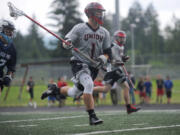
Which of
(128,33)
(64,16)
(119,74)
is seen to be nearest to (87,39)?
(119,74)

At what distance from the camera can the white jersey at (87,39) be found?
291 inches

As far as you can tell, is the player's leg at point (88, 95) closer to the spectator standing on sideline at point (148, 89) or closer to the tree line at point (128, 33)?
the spectator standing on sideline at point (148, 89)

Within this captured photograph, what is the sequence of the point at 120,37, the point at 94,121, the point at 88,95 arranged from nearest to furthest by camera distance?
1. the point at 94,121
2. the point at 88,95
3. the point at 120,37

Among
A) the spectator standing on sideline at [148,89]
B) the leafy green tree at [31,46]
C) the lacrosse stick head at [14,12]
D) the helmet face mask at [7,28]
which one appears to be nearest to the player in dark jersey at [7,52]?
the helmet face mask at [7,28]

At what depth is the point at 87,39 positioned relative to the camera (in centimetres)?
743

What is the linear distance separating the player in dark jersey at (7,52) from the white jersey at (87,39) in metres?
1.32

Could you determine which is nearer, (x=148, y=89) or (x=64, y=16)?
(x=148, y=89)

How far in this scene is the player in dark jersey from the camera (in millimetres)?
7809

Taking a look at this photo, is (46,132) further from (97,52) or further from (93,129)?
(97,52)

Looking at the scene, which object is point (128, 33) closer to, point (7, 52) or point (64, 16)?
point (64, 16)

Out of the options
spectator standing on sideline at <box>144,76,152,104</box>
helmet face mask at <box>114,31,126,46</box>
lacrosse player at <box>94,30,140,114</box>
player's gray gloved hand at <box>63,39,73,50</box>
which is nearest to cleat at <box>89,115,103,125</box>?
player's gray gloved hand at <box>63,39,73,50</box>

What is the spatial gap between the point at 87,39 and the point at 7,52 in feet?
5.79

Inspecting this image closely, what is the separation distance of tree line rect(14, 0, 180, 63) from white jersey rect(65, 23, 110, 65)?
5451cm

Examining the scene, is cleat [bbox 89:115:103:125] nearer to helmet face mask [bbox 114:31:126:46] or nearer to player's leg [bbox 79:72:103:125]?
player's leg [bbox 79:72:103:125]
